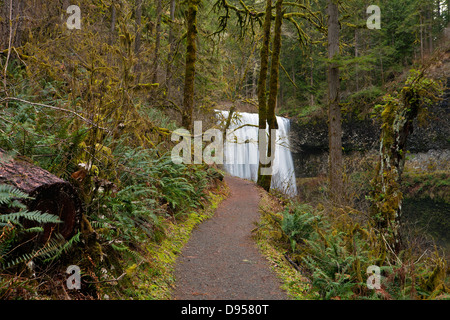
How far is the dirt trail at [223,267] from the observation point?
13.0ft

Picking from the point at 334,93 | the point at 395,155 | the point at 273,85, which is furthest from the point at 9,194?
the point at 273,85

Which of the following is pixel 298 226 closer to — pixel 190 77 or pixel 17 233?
pixel 17 233

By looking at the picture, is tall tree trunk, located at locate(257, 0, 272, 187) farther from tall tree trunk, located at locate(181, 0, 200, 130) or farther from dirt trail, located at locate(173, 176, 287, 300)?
dirt trail, located at locate(173, 176, 287, 300)

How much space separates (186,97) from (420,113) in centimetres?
616

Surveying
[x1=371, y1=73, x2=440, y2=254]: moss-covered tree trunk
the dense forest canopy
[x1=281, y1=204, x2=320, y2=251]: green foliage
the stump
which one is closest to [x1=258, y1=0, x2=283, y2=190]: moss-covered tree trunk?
the dense forest canopy

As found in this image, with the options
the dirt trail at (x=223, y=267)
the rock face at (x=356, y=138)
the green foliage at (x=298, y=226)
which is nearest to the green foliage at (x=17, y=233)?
Answer: the dirt trail at (x=223, y=267)

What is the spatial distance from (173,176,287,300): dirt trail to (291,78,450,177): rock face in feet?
51.3

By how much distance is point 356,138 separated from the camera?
86.5 ft

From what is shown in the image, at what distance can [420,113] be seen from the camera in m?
6.18

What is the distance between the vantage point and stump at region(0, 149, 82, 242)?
247cm

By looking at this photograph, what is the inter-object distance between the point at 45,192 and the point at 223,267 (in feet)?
9.94

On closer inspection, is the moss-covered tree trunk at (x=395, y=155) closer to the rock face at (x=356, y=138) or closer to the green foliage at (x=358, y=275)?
the green foliage at (x=358, y=275)
